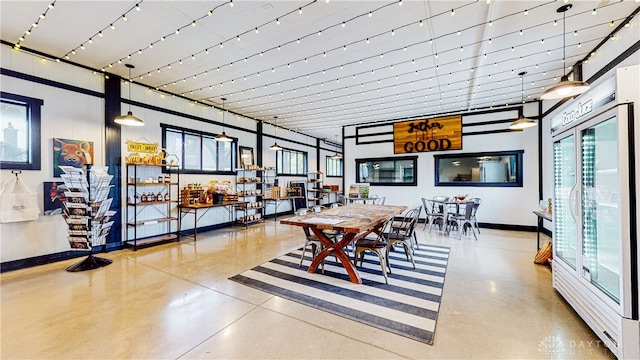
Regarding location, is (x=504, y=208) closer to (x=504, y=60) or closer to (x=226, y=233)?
(x=504, y=60)

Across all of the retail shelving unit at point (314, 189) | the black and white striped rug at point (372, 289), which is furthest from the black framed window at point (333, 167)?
the black and white striped rug at point (372, 289)

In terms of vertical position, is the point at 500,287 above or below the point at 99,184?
below

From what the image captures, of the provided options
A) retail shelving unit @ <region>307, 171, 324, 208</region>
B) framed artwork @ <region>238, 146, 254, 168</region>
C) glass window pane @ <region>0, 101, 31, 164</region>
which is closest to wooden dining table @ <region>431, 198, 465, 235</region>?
retail shelving unit @ <region>307, 171, 324, 208</region>

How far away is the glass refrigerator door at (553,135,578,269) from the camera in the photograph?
9.16ft

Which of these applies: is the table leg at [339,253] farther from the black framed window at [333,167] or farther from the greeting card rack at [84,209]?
the black framed window at [333,167]

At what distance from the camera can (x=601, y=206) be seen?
227 centimetres

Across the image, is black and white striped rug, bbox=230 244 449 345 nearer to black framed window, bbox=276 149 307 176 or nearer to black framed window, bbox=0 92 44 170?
black framed window, bbox=0 92 44 170

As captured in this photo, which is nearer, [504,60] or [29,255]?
[29,255]

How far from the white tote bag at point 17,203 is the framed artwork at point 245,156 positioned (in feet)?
14.2

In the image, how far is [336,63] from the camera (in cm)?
439

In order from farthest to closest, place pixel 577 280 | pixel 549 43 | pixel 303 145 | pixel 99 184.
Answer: pixel 303 145
pixel 99 184
pixel 549 43
pixel 577 280

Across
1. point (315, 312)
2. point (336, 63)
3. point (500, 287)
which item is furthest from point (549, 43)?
point (315, 312)

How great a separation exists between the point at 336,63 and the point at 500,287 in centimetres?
406

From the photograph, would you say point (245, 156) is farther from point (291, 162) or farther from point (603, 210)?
point (603, 210)
